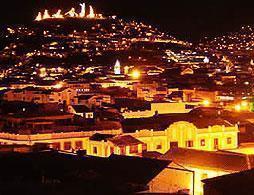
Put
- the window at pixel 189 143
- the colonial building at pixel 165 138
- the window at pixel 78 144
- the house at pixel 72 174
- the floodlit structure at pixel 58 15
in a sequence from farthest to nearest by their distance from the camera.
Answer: the floodlit structure at pixel 58 15 → the window at pixel 189 143 → the window at pixel 78 144 → the colonial building at pixel 165 138 → the house at pixel 72 174

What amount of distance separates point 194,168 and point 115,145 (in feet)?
13.7

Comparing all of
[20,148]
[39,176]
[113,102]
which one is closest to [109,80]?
[113,102]

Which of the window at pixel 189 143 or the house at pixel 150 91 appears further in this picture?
the house at pixel 150 91

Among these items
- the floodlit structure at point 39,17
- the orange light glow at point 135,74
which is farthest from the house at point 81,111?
the floodlit structure at point 39,17

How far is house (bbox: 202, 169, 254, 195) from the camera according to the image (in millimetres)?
10469

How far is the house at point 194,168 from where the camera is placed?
12.9 meters

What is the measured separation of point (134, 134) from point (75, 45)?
5429cm

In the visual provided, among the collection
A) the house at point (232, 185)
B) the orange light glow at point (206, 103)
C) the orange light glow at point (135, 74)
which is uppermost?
the orange light glow at point (135, 74)

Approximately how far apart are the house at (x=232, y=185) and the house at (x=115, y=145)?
6.84 metres

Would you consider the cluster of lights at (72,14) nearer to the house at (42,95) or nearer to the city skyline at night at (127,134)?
the city skyline at night at (127,134)

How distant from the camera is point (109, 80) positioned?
149ft

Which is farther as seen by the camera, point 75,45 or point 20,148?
point 75,45

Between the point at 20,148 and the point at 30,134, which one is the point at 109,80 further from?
the point at 20,148

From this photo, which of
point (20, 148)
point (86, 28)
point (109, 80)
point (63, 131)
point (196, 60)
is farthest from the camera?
point (86, 28)
